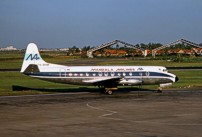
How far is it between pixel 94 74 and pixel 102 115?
56.9 ft

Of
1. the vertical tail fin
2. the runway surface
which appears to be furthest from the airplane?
the runway surface

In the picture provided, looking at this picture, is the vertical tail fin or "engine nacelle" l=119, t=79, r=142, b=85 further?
the vertical tail fin

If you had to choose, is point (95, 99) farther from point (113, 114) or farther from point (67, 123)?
point (67, 123)

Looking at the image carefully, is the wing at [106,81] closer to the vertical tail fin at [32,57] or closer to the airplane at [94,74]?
the airplane at [94,74]

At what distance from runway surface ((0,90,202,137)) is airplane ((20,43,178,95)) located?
247 centimetres

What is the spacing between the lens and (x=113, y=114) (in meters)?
31.3

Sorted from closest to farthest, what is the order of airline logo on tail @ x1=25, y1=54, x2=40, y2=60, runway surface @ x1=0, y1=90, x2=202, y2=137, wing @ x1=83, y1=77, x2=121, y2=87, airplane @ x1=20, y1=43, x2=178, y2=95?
runway surface @ x1=0, y1=90, x2=202, y2=137, wing @ x1=83, y1=77, x2=121, y2=87, airplane @ x1=20, y1=43, x2=178, y2=95, airline logo on tail @ x1=25, y1=54, x2=40, y2=60

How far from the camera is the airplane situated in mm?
46969

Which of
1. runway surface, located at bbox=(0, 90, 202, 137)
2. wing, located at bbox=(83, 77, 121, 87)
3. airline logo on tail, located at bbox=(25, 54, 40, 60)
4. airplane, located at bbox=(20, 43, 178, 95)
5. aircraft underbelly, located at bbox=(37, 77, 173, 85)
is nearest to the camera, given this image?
runway surface, located at bbox=(0, 90, 202, 137)

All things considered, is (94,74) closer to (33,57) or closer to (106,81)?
(106,81)

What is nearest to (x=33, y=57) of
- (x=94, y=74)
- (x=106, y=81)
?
(x=94, y=74)

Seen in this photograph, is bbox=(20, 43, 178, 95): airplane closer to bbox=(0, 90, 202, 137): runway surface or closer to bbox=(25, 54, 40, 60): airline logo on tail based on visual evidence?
bbox=(25, 54, 40, 60): airline logo on tail

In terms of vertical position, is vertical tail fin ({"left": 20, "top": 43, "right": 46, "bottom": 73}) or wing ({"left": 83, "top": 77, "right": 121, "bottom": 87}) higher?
vertical tail fin ({"left": 20, "top": 43, "right": 46, "bottom": 73})

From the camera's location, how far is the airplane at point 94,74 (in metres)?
47.0
